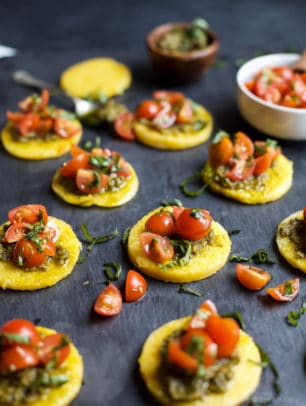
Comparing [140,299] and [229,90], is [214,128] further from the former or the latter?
[140,299]

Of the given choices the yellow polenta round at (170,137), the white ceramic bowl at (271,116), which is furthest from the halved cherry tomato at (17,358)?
the white ceramic bowl at (271,116)

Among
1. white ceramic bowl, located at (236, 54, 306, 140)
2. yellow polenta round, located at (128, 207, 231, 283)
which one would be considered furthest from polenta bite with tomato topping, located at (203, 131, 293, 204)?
yellow polenta round, located at (128, 207, 231, 283)

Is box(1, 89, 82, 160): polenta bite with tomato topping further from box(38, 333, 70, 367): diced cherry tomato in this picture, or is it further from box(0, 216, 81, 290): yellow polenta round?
box(38, 333, 70, 367): diced cherry tomato

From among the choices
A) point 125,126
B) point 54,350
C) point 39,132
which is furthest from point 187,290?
point 39,132

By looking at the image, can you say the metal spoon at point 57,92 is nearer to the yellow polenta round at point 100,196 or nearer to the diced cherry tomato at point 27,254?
the yellow polenta round at point 100,196

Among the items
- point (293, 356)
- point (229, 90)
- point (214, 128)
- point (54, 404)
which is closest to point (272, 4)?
point (229, 90)
